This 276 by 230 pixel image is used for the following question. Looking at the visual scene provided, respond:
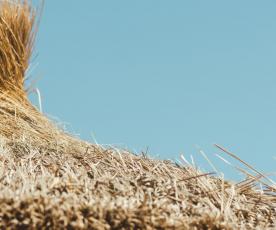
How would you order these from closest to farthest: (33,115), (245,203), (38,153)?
(245,203) → (38,153) → (33,115)

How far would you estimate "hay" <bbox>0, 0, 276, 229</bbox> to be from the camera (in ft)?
4.66

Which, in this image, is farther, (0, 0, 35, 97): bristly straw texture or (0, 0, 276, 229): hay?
(0, 0, 35, 97): bristly straw texture

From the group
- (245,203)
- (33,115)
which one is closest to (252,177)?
(245,203)

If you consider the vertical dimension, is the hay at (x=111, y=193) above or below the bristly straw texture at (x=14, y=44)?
below

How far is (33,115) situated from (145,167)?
1.43 meters

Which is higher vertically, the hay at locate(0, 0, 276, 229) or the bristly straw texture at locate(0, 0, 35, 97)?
the bristly straw texture at locate(0, 0, 35, 97)

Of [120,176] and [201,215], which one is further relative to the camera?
[120,176]

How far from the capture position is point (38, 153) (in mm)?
2396

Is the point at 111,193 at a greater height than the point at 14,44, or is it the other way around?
the point at 14,44

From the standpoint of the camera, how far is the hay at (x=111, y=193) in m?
1.42

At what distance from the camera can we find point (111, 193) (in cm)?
171

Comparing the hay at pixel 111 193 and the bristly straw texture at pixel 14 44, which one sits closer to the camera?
the hay at pixel 111 193

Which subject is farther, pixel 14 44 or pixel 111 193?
pixel 14 44

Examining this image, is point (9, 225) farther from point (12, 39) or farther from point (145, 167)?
point (12, 39)
